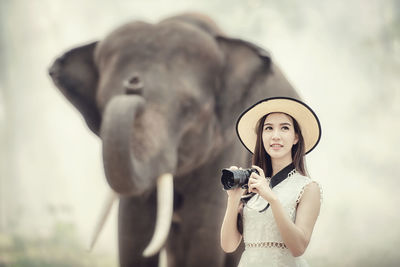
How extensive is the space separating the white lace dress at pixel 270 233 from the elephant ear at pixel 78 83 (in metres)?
1.82

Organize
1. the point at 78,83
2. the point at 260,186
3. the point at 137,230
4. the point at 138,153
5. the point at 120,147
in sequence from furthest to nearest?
1. the point at 78,83
2. the point at 137,230
3. the point at 138,153
4. the point at 120,147
5. the point at 260,186

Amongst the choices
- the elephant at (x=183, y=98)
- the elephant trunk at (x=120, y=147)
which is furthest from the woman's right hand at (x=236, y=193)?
the elephant at (x=183, y=98)

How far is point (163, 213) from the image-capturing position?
2385 mm

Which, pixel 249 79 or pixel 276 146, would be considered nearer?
pixel 276 146

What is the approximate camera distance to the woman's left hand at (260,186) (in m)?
1.09

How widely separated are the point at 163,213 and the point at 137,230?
1.60 ft

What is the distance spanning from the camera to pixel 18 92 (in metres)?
6.25

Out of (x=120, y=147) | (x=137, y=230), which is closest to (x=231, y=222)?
(x=120, y=147)

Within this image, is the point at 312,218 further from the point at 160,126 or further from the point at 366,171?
the point at 366,171

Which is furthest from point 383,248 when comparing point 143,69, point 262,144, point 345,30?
point 262,144

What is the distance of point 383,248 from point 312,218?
409 cm

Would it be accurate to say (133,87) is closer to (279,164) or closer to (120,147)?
(120,147)

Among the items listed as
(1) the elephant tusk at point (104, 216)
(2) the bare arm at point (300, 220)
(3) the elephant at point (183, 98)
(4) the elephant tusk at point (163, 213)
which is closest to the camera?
(2) the bare arm at point (300, 220)

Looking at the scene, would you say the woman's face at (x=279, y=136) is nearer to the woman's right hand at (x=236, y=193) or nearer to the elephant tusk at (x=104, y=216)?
the woman's right hand at (x=236, y=193)
